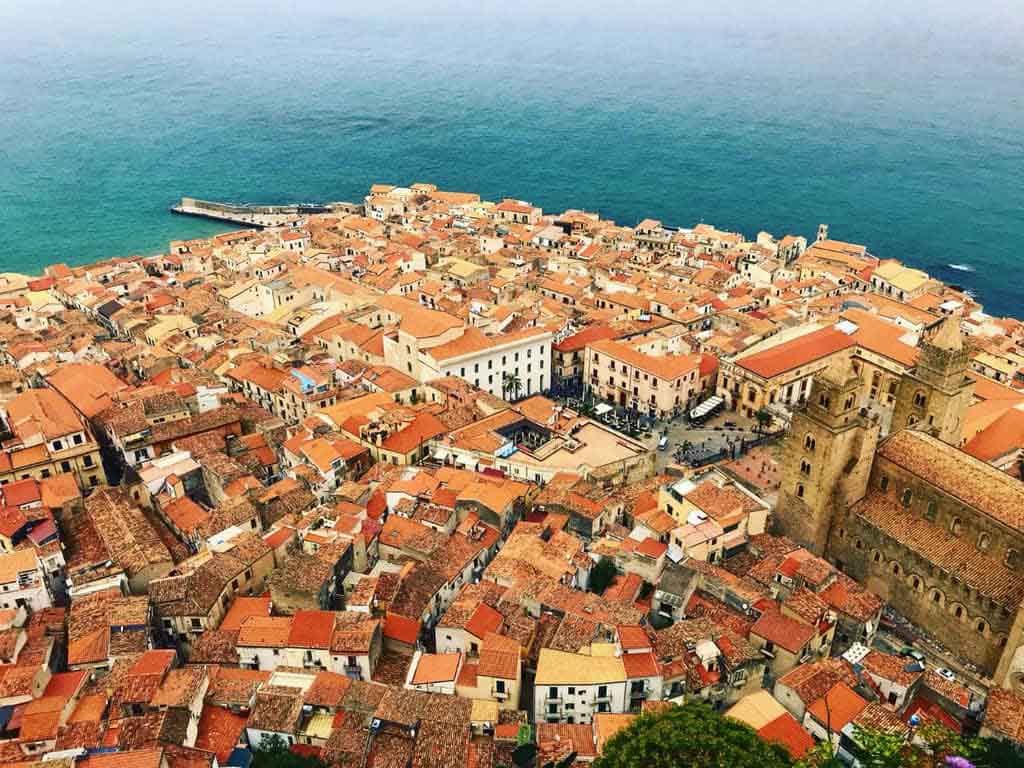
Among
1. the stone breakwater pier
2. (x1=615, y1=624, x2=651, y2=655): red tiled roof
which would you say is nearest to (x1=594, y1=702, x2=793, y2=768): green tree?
(x1=615, y1=624, x2=651, y2=655): red tiled roof

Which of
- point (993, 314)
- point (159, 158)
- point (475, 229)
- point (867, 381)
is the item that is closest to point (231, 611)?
point (867, 381)

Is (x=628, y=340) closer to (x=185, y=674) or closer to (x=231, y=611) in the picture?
(x=231, y=611)

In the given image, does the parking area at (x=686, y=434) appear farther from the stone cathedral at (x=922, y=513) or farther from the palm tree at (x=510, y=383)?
the stone cathedral at (x=922, y=513)

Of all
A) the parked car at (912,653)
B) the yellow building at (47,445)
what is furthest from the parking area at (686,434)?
the yellow building at (47,445)

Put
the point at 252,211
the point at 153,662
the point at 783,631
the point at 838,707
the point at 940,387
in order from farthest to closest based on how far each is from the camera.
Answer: the point at 252,211 < the point at 940,387 < the point at 783,631 < the point at 153,662 < the point at 838,707

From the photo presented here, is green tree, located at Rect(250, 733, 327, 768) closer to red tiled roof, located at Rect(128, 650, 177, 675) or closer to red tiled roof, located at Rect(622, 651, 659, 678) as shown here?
red tiled roof, located at Rect(128, 650, 177, 675)

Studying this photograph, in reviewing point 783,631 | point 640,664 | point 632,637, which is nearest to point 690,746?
point 640,664

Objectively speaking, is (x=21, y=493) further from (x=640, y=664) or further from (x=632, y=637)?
(x=640, y=664)
